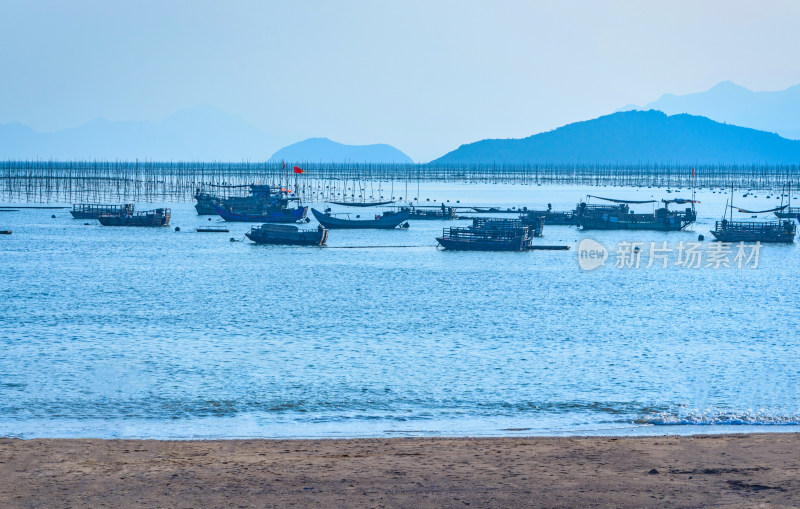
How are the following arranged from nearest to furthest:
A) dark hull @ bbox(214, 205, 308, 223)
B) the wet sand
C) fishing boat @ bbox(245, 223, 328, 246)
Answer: the wet sand < fishing boat @ bbox(245, 223, 328, 246) < dark hull @ bbox(214, 205, 308, 223)

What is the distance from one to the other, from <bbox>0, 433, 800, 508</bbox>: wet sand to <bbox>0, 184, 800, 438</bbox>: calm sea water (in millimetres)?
2125

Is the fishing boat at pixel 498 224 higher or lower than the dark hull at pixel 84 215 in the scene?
higher

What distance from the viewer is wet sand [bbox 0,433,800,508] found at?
13.7 m

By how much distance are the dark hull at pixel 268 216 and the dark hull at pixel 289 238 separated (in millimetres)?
25878

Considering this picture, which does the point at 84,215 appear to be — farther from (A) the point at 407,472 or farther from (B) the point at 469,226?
(A) the point at 407,472

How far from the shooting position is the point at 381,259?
67.1 m

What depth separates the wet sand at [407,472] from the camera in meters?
13.7

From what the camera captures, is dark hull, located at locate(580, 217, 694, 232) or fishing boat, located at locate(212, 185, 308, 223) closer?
dark hull, located at locate(580, 217, 694, 232)

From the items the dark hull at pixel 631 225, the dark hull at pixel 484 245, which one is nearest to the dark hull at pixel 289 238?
the dark hull at pixel 484 245

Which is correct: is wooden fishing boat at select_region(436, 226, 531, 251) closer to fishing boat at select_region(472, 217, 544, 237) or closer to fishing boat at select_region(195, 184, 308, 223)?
fishing boat at select_region(472, 217, 544, 237)

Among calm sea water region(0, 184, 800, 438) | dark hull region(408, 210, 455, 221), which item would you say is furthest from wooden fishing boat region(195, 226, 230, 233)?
calm sea water region(0, 184, 800, 438)

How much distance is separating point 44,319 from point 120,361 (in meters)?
10.7

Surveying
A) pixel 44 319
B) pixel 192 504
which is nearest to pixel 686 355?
pixel 192 504

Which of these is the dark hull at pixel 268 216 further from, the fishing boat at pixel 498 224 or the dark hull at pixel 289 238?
the fishing boat at pixel 498 224
